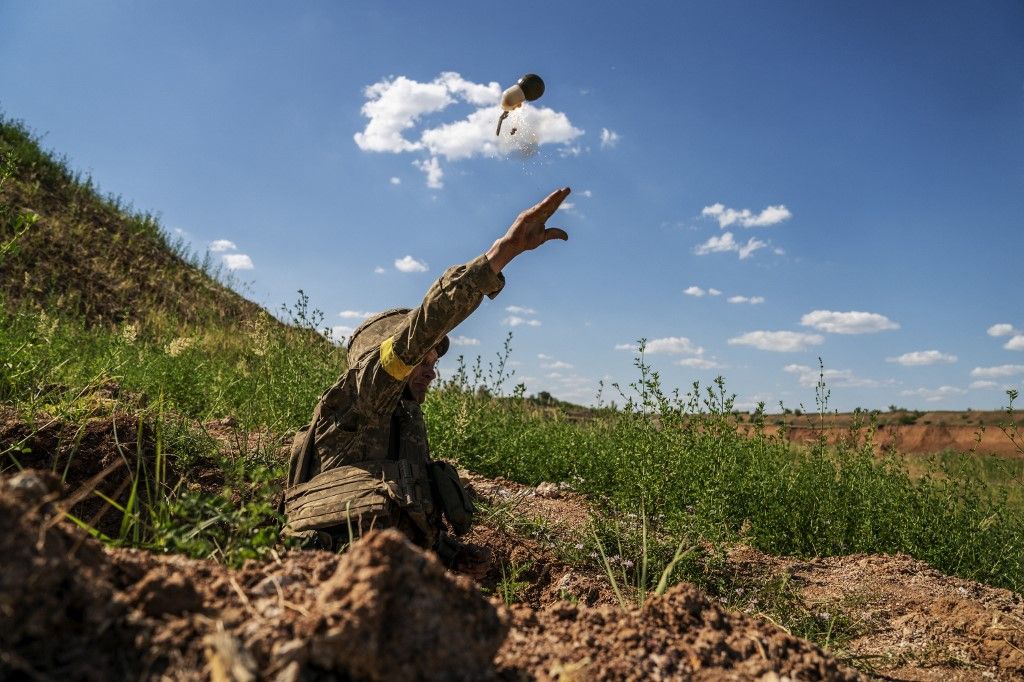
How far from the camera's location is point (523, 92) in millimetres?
3840

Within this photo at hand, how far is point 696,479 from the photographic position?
5.07 meters

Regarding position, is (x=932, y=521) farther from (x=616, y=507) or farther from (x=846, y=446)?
(x=616, y=507)

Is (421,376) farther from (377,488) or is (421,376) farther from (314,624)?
(314,624)

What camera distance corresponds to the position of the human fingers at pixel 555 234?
3.28m

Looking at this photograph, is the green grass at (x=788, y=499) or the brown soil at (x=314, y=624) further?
the green grass at (x=788, y=499)

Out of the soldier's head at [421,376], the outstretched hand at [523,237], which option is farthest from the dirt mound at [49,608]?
the soldier's head at [421,376]

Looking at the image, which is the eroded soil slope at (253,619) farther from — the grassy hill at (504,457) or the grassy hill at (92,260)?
the grassy hill at (92,260)

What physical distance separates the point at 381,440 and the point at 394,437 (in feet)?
0.42

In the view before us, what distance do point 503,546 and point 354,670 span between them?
3.11 m

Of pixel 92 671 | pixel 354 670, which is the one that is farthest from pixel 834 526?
pixel 92 671

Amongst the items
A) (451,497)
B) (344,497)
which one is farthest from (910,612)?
(344,497)

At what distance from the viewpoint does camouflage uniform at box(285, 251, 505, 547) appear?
332cm

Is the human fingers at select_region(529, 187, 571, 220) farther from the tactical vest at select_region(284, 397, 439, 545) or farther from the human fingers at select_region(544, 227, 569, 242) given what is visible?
the tactical vest at select_region(284, 397, 439, 545)

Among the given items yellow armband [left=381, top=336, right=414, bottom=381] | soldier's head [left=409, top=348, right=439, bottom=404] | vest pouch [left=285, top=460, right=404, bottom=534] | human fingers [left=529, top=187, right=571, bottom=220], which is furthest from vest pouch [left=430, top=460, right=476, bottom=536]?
human fingers [left=529, top=187, right=571, bottom=220]
